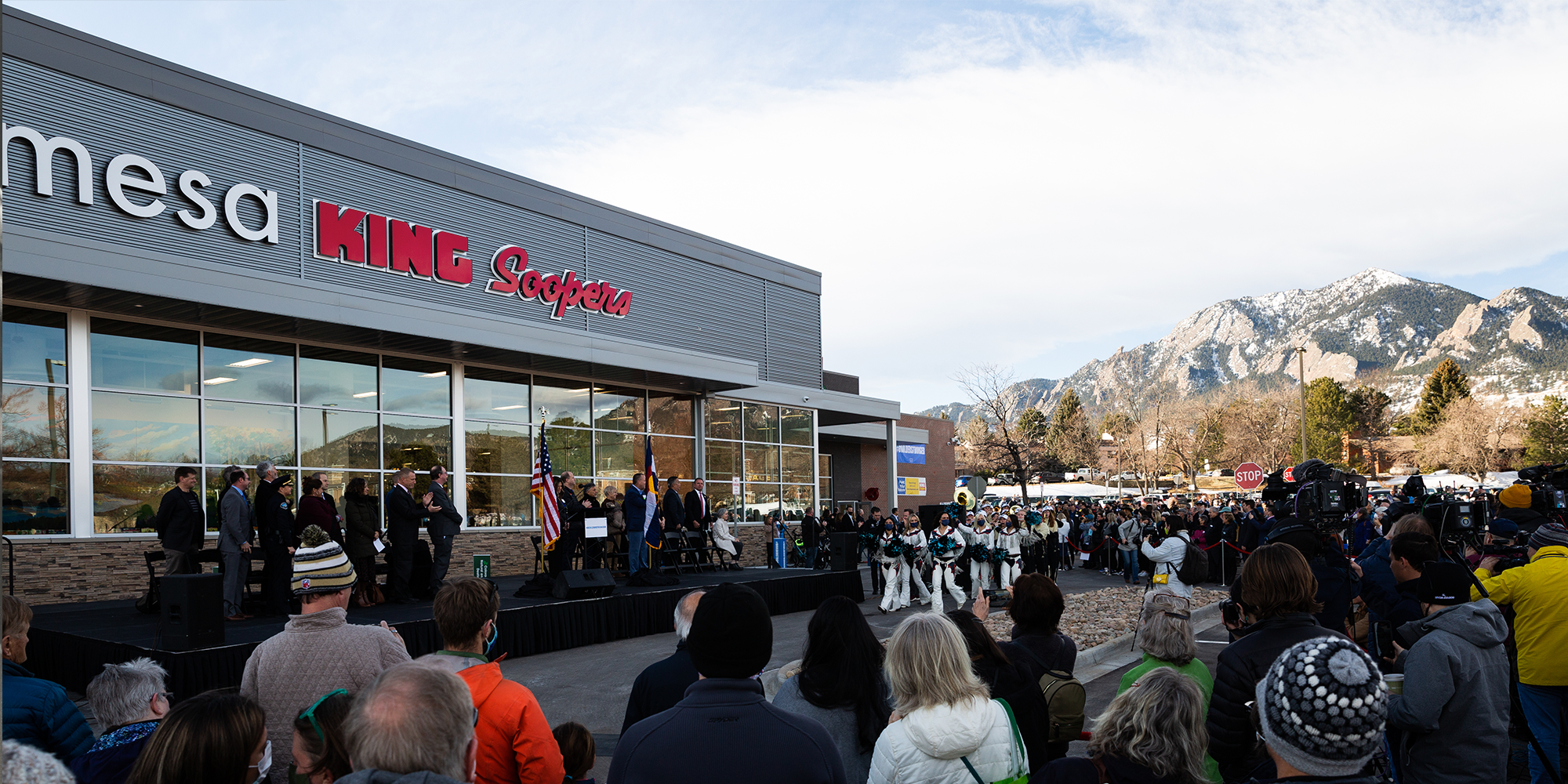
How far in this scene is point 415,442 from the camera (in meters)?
19.6

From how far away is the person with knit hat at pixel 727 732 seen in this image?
9.23 feet

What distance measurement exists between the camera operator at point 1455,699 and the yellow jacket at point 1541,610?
1.08 metres

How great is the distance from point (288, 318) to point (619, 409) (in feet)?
29.7

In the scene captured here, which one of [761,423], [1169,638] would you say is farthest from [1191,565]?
[1169,638]

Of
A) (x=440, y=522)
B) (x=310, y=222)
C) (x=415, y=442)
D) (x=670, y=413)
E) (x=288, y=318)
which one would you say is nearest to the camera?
(x=440, y=522)

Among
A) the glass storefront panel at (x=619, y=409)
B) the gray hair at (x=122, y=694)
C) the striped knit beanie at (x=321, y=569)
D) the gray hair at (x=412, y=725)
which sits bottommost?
the gray hair at (x=122, y=694)

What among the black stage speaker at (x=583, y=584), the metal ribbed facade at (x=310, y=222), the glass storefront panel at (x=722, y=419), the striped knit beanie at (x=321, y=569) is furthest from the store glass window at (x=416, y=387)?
the striped knit beanie at (x=321, y=569)

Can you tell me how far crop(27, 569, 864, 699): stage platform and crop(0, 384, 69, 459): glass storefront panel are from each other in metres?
2.35

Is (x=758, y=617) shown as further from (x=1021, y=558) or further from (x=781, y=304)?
(x=781, y=304)

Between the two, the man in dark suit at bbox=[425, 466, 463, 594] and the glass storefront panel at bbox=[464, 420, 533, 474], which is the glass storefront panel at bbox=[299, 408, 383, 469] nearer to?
the glass storefront panel at bbox=[464, 420, 533, 474]

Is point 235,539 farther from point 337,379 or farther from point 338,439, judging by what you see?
point 337,379

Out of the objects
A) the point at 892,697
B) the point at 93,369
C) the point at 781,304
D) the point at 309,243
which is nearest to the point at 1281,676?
the point at 892,697

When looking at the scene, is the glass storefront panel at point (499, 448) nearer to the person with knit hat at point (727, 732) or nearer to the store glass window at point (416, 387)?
the store glass window at point (416, 387)

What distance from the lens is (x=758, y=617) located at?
3.03m
